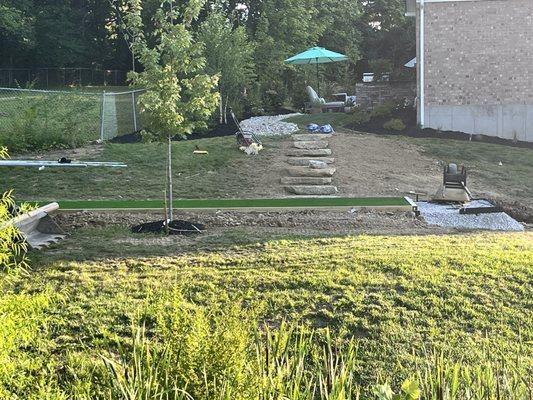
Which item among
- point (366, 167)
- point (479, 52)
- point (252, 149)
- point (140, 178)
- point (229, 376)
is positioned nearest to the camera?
point (229, 376)

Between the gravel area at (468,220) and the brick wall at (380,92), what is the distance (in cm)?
1194

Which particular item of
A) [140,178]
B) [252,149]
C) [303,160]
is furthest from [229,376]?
[252,149]

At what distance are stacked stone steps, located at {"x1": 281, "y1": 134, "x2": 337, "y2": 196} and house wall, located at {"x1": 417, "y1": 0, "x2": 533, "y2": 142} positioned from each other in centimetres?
517

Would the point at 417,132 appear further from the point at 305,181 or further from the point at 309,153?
the point at 305,181

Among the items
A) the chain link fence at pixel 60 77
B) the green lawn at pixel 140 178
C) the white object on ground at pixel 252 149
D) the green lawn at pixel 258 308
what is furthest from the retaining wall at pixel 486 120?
the chain link fence at pixel 60 77

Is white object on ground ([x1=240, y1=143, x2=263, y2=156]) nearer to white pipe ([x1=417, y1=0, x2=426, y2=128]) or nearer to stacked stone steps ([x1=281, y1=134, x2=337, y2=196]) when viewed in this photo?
stacked stone steps ([x1=281, y1=134, x2=337, y2=196])

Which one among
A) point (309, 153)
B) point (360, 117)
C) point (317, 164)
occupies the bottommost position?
point (317, 164)

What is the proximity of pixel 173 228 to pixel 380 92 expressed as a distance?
14710mm

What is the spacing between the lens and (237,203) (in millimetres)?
10617

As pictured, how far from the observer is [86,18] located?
41344 millimetres

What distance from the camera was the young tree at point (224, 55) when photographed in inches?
793

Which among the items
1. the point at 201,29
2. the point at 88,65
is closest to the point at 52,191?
the point at 201,29

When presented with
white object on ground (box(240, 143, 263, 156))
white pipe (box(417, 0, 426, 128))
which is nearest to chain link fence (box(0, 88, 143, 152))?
white object on ground (box(240, 143, 263, 156))

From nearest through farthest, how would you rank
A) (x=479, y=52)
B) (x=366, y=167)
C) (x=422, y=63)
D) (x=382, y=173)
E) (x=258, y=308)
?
1. (x=258, y=308)
2. (x=382, y=173)
3. (x=366, y=167)
4. (x=479, y=52)
5. (x=422, y=63)
